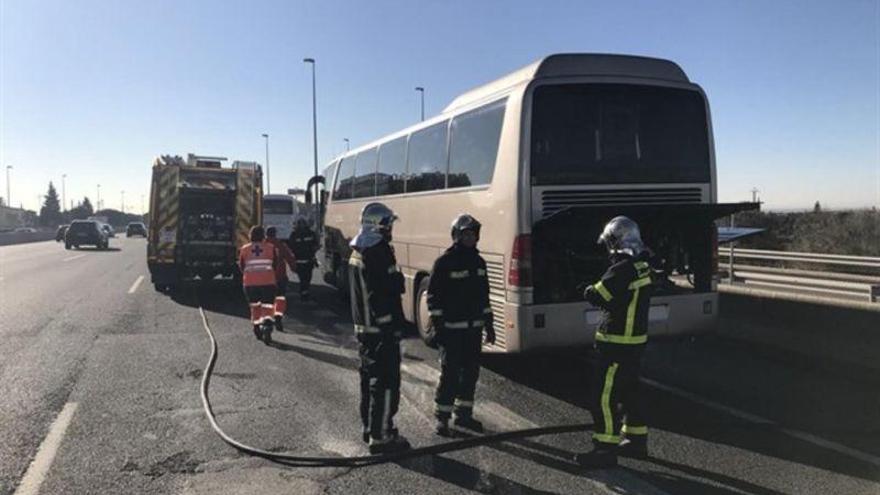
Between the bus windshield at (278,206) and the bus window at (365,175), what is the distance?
19474 millimetres

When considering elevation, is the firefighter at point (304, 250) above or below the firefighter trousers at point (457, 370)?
above

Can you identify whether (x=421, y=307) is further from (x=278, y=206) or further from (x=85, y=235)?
(x=85, y=235)

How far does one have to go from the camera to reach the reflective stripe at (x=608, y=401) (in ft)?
16.4

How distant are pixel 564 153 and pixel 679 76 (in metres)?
1.64

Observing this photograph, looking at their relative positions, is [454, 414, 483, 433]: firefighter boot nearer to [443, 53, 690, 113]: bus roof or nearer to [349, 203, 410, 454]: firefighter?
[349, 203, 410, 454]: firefighter

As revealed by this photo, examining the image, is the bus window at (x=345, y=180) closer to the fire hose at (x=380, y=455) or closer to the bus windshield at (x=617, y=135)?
the bus windshield at (x=617, y=135)

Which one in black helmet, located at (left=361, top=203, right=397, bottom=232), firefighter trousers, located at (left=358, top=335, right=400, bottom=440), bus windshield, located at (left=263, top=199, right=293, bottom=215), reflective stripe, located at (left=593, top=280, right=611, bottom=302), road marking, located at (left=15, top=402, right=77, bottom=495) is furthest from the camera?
bus windshield, located at (left=263, top=199, right=293, bottom=215)

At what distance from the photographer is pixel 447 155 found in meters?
8.57

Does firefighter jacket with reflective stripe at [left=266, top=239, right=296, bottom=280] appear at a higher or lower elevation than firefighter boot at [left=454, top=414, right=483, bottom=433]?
higher

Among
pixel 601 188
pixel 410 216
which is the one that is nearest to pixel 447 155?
pixel 410 216

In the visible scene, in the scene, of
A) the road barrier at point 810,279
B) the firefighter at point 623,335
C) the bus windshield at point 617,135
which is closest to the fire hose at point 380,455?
the firefighter at point 623,335

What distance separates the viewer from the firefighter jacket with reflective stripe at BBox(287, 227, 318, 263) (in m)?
14.4

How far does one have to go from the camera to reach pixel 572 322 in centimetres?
680

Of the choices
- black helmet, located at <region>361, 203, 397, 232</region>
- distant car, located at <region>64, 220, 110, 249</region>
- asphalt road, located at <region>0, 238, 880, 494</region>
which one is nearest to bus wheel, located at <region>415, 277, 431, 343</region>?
asphalt road, located at <region>0, 238, 880, 494</region>
